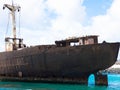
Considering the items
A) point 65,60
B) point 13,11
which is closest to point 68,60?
point 65,60

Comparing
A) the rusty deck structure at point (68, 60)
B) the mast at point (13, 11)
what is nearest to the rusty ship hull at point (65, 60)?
the rusty deck structure at point (68, 60)

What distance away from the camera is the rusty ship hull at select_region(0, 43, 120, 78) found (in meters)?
22.1

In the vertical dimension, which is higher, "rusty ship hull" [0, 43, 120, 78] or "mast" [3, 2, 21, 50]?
"mast" [3, 2, 21, 50]

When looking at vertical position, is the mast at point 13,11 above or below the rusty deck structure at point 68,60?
above

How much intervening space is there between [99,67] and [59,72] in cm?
338

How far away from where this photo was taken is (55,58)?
2362 centimetres

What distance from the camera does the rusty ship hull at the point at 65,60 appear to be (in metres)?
22.1

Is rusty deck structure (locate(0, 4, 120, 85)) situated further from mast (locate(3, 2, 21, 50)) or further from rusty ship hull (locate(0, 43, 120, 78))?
mast (locate(3, 2, 21, 50))

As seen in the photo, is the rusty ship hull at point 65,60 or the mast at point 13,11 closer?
the rusty ship hull at point 65,60

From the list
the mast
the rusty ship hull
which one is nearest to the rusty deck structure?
the rusty ship hull

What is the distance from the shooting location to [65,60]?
908 inches

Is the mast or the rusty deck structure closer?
the rusty deck structure

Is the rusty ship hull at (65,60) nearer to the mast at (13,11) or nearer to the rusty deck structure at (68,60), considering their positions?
the rusty deck structure at (68,60)

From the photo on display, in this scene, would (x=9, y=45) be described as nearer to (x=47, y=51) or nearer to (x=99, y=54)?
(x=47, y=51)
